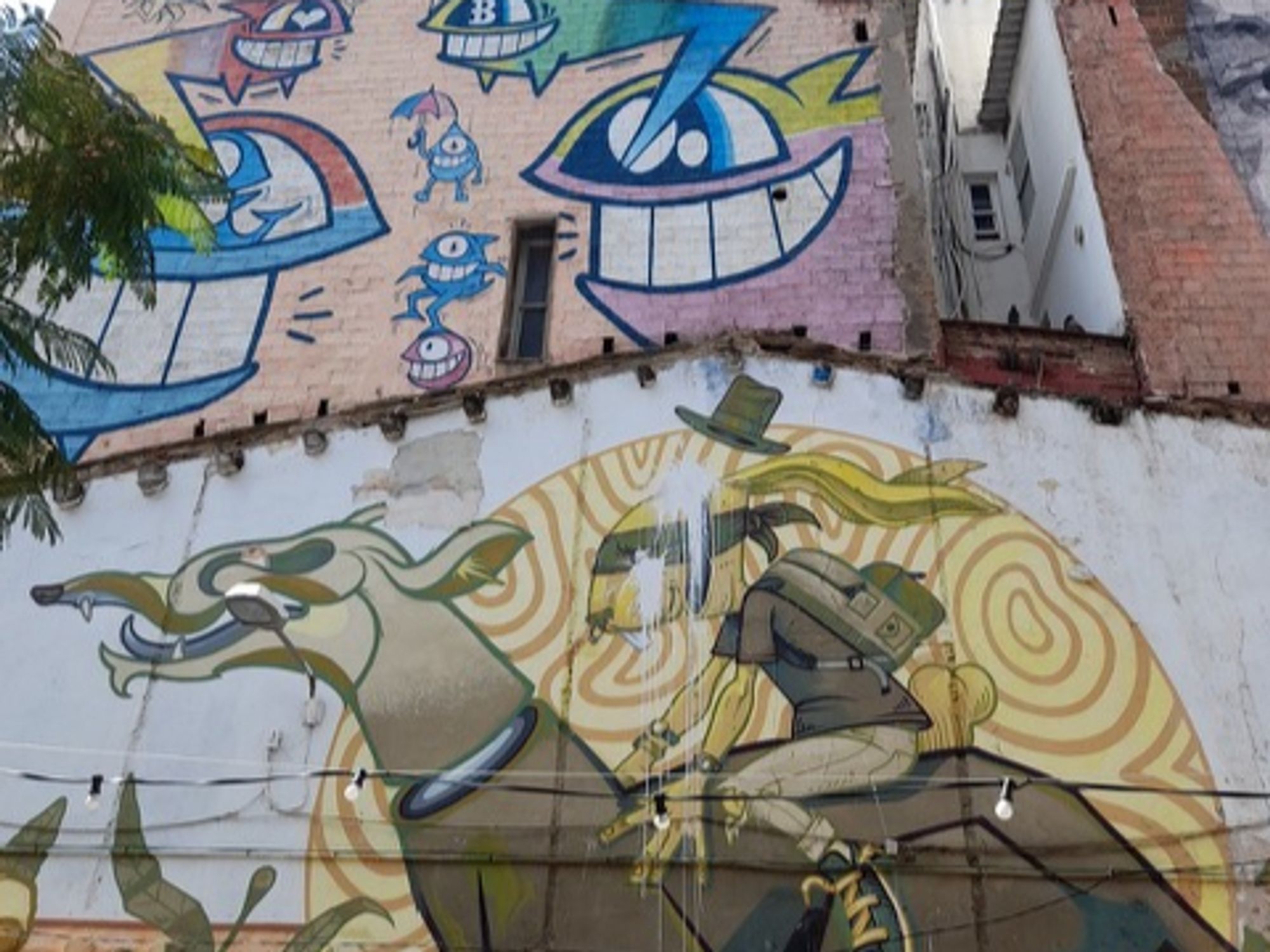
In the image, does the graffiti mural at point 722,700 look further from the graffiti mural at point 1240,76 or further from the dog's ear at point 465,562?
the graffiti mural at point 1240,76

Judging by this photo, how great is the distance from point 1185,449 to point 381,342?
8.47 metres

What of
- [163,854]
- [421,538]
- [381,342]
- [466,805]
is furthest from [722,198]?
[163,854]

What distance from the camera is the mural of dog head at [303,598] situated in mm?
11109

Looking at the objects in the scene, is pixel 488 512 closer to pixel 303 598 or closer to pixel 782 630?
pixel 303 598

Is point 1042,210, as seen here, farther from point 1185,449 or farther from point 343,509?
point 343,509

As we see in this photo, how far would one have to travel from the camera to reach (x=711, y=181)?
1514 cm

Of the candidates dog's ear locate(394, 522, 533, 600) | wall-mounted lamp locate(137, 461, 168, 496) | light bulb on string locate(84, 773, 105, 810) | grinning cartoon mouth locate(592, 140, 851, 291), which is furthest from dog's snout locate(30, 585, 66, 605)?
grinning cartoon mouth locate(592, 140, 851, 291)

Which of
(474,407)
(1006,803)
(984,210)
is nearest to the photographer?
(1006,803)

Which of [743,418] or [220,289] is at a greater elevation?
[220,289]

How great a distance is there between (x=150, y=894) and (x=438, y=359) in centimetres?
646

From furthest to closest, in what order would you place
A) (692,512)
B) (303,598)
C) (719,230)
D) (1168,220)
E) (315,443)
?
(719,230) → (1168,220) → (315,443) → (303,598) → (692,512)

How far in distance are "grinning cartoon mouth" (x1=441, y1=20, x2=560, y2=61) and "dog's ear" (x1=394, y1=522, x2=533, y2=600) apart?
775cm

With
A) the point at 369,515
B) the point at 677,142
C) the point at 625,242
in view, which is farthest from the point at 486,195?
the point at 369,515

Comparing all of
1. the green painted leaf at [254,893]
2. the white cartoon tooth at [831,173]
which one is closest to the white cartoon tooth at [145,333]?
the green painted leaf at [254,893]
